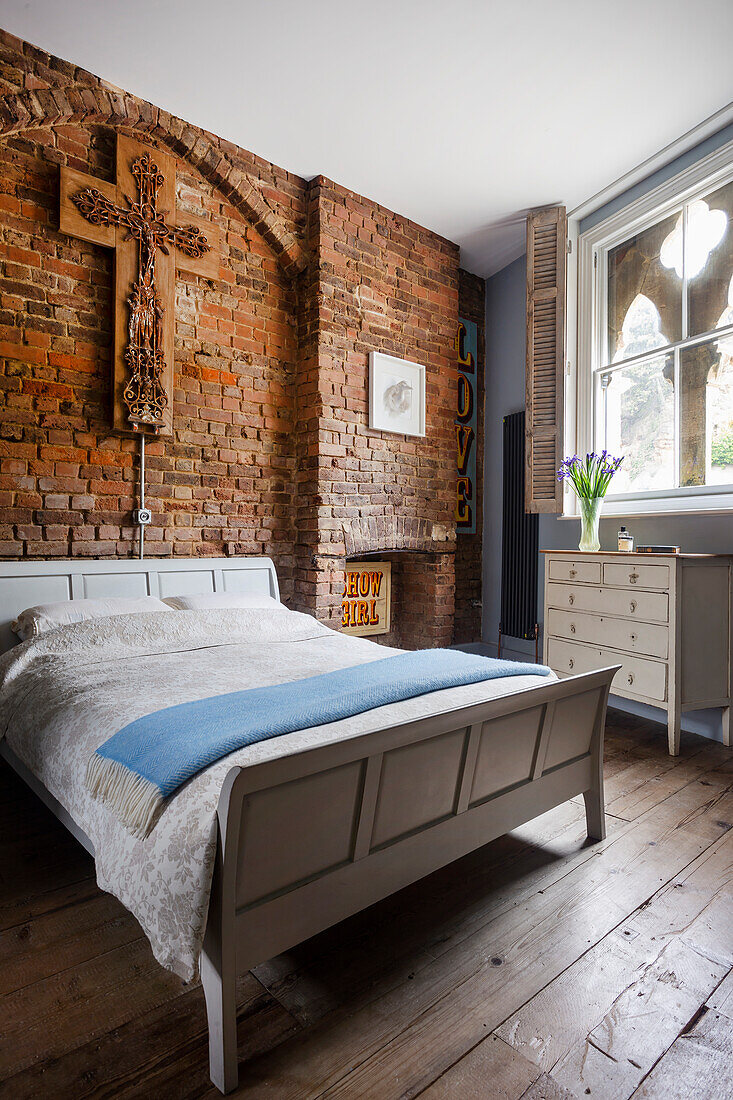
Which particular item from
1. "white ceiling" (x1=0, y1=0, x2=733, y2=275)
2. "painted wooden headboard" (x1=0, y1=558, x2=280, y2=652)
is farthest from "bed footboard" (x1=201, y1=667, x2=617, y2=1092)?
"white ceiling" (x1=0, y1=0, x2=733, y2=275)

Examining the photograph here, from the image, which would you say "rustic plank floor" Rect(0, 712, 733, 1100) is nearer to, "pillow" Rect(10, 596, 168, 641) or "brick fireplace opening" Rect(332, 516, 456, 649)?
"pillow" Rect(10, 596, 168, 641)

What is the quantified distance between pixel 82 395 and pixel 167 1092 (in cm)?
289

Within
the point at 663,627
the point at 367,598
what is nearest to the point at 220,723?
the point at 663,627

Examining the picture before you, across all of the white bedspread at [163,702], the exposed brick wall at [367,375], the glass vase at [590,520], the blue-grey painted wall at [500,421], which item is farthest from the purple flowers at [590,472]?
the white bedspread at [163,702]

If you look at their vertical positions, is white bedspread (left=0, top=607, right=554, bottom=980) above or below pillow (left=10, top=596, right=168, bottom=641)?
below

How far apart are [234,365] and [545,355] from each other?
2045 millimetres

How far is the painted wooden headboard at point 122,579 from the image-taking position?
109 inches

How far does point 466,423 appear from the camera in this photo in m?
4.95

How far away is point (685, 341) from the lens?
3406mm

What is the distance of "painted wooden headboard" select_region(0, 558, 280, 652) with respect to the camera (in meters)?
2.76

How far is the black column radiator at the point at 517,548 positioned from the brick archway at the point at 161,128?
202cm

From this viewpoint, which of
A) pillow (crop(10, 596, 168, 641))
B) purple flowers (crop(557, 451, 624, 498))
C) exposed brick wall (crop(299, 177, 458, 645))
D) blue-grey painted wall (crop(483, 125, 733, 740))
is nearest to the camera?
pillow (crop(10, 596, 168, 641))

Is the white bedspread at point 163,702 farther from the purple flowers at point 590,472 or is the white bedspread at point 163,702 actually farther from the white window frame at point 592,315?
the white window frame at point 592,315

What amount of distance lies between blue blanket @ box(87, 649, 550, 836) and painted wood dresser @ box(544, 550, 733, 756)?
4.01 ft
